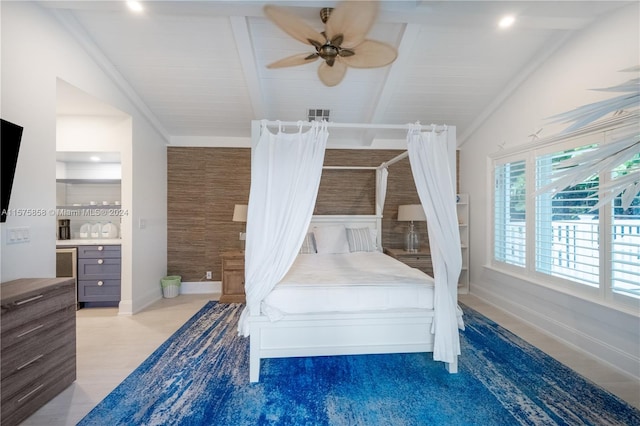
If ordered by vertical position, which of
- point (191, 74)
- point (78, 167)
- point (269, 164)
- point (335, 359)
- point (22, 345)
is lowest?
point (335, 359)

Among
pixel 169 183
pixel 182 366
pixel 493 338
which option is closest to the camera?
pixel 182 366

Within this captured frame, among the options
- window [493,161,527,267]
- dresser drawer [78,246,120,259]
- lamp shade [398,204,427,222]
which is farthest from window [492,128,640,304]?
dresser drawer [78,246,120,259]

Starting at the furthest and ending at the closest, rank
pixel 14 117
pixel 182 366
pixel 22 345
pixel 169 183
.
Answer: pixel 169 183 → pixel 182 366 → pixel 14 117 → pixel 22 345

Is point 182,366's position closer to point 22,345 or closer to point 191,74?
point 22,345

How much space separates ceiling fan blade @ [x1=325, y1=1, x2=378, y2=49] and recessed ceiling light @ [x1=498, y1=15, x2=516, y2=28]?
1.53 meters

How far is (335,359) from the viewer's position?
8.81 feet

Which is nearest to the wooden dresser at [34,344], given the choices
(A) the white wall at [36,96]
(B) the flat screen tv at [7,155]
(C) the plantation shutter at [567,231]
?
(A) the white wall at [36,96]

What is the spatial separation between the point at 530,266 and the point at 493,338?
43.8 inches

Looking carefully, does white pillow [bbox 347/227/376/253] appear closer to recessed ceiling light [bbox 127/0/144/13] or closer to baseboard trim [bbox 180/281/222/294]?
baseboard trim [bbox 180/281/222/294]

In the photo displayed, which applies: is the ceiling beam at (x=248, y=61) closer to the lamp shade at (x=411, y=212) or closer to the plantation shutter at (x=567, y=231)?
the lamp shade at (x=411, y=212)

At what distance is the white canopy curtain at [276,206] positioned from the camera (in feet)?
7.61

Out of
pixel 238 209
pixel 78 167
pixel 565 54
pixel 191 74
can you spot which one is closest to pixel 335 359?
pixel 238 209

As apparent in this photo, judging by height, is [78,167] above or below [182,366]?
above

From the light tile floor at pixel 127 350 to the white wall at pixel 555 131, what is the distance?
0.17 metres
